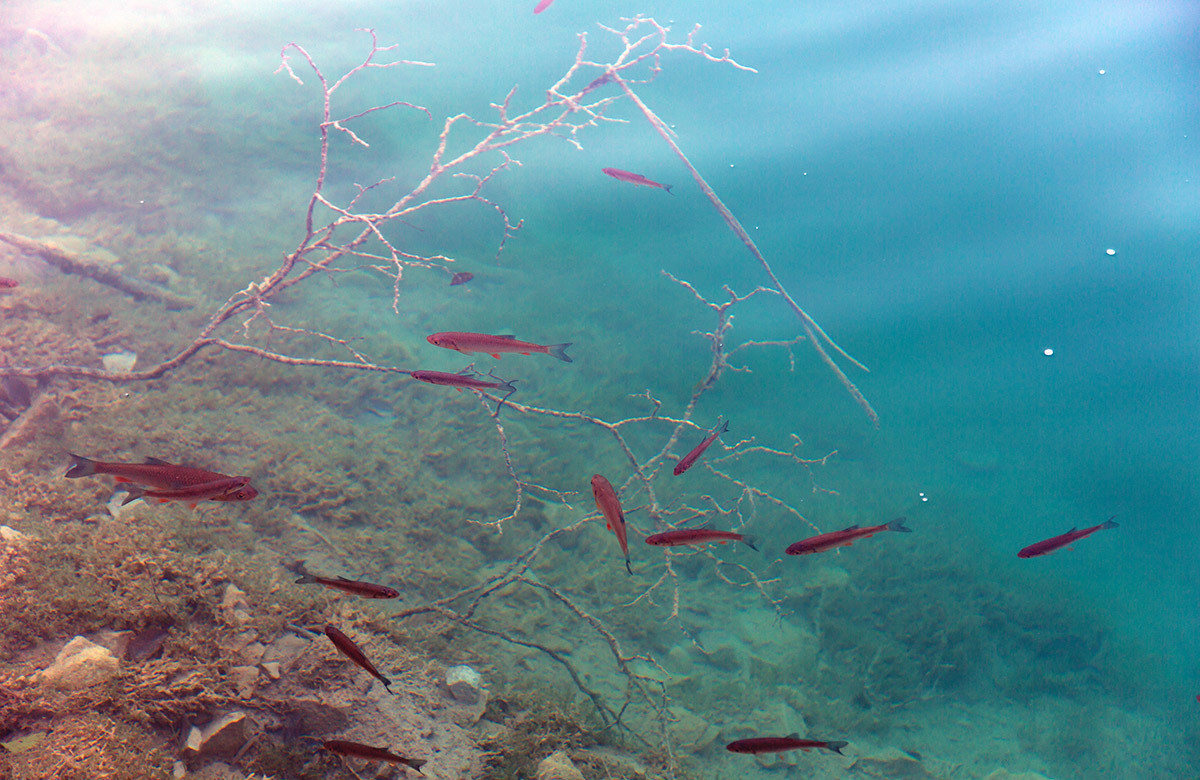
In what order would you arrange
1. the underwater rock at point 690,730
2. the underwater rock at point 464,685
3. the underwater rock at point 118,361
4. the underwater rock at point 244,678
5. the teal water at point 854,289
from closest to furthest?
the underwater rock at point 244,678 → the underwater rock at point 464,685 → the underwater rock at point 690,730 → the underwater rock at point 118,361 → the teal water at point 854,289

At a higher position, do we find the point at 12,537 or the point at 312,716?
the point at 12,537

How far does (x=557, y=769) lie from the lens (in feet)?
9.04

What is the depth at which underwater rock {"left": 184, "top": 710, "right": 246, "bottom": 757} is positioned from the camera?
219 cm

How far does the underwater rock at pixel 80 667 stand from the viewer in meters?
2.09

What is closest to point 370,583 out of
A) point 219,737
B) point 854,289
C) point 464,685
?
point 219,737

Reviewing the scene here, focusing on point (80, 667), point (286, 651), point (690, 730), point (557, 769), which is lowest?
point (690, 730)

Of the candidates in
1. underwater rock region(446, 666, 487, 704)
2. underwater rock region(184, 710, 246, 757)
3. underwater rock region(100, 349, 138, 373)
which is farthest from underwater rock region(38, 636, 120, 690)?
underwater rock region(100, 349, 138, 373)

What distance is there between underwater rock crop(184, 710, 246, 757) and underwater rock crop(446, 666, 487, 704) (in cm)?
119

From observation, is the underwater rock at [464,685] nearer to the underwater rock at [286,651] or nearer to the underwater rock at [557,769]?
the underwater rock at [557,769]

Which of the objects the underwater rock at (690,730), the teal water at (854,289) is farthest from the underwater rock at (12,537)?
the underwater rock at (690,730)

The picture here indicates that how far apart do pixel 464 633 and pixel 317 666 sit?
58.9 inches

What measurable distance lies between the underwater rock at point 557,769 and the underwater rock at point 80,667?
6.45ft

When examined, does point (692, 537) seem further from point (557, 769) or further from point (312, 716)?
point (312, 716)

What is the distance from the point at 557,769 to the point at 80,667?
2131 mm
